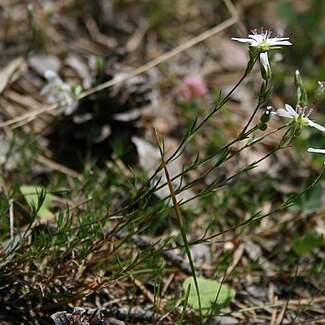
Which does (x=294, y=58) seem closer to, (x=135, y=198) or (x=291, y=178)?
(x=291, y=178)

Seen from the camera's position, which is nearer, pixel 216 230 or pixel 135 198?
pixel 135 198

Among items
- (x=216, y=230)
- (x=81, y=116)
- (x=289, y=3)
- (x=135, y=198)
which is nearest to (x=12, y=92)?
(x=81, y=116)

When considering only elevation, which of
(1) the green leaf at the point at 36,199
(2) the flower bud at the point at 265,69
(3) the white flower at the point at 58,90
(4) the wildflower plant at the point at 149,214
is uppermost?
(3) the white flower at the point at 58,90

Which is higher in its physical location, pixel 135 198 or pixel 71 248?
pixel 135 198

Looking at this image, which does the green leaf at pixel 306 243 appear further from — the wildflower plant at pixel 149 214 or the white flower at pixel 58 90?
the white flower at pixel 58 90

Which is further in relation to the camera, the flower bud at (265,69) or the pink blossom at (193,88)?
the pink blossom at (193,88)

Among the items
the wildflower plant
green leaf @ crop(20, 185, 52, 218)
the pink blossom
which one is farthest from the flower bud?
the pink blossom

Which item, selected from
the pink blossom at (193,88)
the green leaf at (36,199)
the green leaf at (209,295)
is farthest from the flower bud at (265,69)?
the pink blossom at (193,88)
